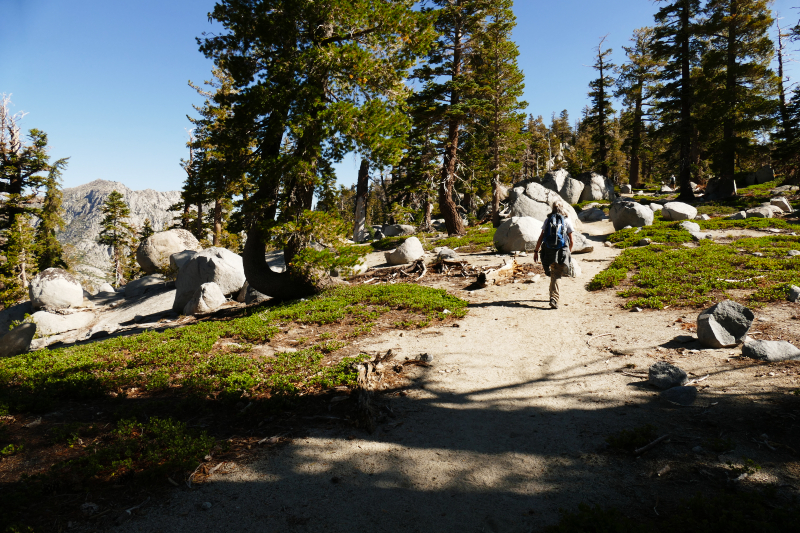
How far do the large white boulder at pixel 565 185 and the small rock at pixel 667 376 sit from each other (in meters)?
33.1

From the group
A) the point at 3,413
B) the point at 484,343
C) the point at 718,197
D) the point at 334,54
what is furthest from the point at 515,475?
the point at 718,197

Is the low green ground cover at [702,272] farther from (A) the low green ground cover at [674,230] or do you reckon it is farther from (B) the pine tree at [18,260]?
(B) the pine tree at [18,260]

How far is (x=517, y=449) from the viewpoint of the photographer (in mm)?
4453

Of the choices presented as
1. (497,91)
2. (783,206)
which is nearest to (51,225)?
(497,91)

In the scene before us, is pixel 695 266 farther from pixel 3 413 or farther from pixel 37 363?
pixel 37 363

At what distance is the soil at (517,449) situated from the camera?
11.5ft

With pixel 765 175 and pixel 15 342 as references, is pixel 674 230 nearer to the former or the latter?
pixel 15 342

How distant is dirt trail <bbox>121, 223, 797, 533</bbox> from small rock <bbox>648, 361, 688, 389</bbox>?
18cm

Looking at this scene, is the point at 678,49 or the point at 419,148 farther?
the point at 678,49

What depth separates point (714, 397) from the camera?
192 inches

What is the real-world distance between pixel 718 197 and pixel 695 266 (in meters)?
22.5

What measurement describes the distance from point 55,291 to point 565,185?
38.4 metres

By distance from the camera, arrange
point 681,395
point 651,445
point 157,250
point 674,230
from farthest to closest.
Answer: point 157,250, point 674,230, point 681,395, point 651,445

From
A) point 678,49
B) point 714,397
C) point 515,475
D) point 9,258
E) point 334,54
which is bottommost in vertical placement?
point 515,475
